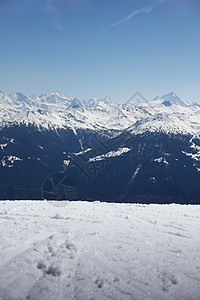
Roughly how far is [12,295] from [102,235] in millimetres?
6357

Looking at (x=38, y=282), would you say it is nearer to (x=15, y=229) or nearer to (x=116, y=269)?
(x=116, y=269)

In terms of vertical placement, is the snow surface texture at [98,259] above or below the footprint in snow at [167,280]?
above

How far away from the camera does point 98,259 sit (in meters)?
10.5

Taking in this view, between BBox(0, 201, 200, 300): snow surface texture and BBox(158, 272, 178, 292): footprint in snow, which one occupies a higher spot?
BBox(0, 201, 200, 300): snow surface texture

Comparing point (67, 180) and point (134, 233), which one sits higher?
point (67, 180)

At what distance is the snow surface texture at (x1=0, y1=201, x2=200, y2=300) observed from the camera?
8477mm

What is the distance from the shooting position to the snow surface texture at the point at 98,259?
848cm

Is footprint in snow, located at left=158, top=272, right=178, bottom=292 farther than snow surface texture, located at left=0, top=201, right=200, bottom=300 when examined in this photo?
Yes

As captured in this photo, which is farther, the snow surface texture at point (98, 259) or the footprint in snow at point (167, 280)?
the footprint in snow at point (167, 280)

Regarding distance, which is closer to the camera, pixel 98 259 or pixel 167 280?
pixel 167 280

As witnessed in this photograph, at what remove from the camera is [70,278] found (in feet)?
30.0

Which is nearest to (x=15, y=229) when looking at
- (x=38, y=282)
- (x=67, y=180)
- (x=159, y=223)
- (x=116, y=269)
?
(x=38, y=282)

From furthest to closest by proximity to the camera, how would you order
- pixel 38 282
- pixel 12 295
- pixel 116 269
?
pixel 116 269
pixel 38 282
pixel 12 295

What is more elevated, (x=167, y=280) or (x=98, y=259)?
(x=98, y=259)
